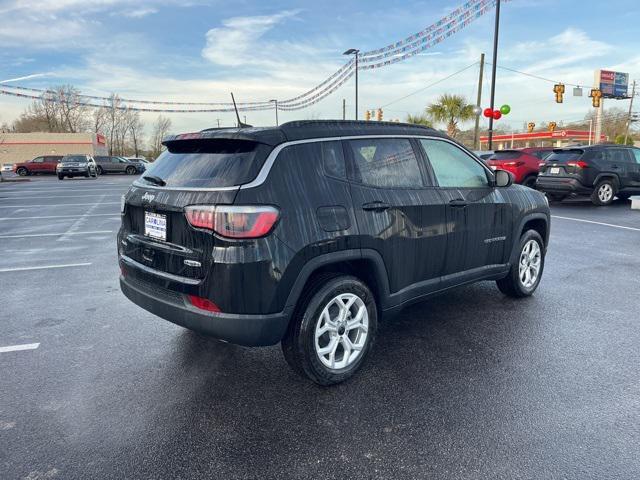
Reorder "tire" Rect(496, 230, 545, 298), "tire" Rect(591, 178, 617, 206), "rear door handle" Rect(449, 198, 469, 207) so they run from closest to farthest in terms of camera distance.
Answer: "rear door handle" Rect(449, 198, 469, 207) < "tire" Rect(496, 230, 545, 298) < "tire" Rect(591, 178, 617, 206)

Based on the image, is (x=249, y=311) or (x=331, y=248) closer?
(x=249, y=311)

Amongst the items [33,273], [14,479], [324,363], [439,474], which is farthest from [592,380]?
[33,273]

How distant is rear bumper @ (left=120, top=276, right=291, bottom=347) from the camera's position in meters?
2.77

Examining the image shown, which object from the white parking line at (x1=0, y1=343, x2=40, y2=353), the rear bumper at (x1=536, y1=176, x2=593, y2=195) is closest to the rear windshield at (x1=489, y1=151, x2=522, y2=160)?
the rear bumper at (x1=536, y1=176, x2=593, y2=195)

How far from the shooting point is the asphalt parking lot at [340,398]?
7.86 feet

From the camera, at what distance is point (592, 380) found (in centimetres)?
320

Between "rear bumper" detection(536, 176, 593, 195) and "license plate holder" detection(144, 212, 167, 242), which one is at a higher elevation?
"rear bumper" detection(536, 176, 593, 195)

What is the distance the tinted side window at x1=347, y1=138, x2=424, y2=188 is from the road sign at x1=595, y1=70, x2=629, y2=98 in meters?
64.3

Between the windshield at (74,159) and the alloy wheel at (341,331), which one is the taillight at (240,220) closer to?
the alloy wheel at (341,331)

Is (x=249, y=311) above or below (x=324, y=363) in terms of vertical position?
above

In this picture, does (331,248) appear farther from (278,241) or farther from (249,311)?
(249,311)

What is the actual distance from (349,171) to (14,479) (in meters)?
2.54

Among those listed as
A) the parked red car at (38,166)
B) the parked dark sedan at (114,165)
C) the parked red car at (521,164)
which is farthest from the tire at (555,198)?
the parked red car at (38,166)

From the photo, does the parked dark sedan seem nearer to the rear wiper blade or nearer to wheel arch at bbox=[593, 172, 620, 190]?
wheel arch at bbox=[593, 172, 620, 190]
